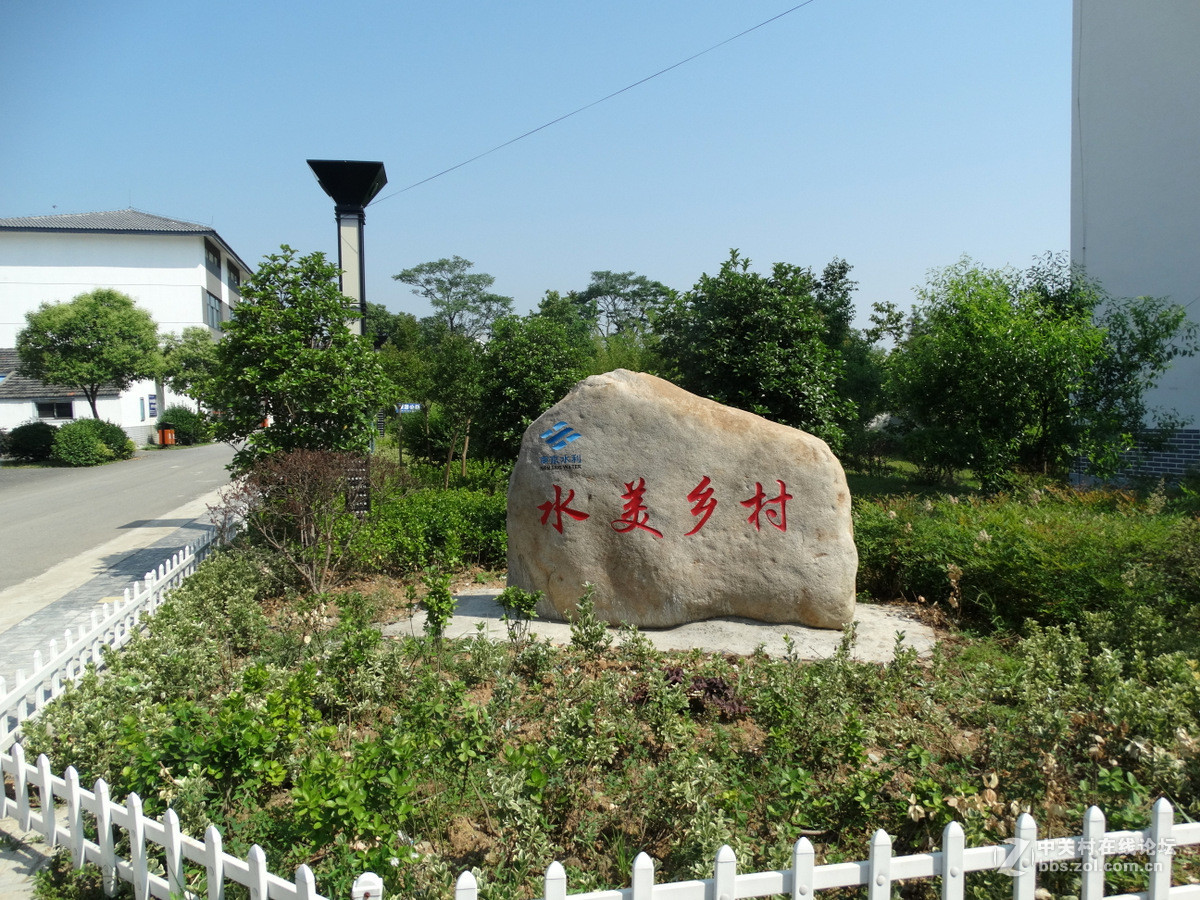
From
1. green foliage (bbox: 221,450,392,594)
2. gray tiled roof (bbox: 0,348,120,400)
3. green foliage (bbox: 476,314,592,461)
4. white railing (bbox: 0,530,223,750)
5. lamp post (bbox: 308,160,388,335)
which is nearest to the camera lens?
white railing (bbox: 0,530,223,750)

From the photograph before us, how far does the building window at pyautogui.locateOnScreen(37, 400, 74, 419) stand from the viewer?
103 feet

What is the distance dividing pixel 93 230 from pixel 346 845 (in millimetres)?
43114

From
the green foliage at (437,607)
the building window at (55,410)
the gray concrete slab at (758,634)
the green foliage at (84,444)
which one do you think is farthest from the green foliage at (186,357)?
the green foliage at (437,607)

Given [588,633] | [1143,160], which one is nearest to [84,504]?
[588,633]

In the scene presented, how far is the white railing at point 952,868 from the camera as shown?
2.33 m

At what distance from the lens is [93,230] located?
125ft

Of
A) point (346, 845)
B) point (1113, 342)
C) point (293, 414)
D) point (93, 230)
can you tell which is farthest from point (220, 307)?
point (346, 845)

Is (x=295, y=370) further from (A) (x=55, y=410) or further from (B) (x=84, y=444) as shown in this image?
(A) (x=55, y=410)

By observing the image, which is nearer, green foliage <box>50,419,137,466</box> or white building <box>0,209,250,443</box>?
green foliage <box>50,419,137,466</box>

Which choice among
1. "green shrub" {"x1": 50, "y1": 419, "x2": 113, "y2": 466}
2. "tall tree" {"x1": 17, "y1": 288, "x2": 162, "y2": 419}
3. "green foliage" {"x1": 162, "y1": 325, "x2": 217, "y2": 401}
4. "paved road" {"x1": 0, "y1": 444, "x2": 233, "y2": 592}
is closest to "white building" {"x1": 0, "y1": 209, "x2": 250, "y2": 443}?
"green foliage" {"x1": 162, "y1": 325, "x2": 217, "y2": 401}

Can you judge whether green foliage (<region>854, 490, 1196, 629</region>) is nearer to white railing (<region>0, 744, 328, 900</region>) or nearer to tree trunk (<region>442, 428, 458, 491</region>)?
white railing (<region>0, 744, 328, 900</region>)

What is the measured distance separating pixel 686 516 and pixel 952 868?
386 cm

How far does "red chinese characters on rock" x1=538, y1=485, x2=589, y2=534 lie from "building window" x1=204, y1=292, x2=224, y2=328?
126 ft

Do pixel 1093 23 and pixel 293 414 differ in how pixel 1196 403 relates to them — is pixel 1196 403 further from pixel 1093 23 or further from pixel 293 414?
pixel 293 414
